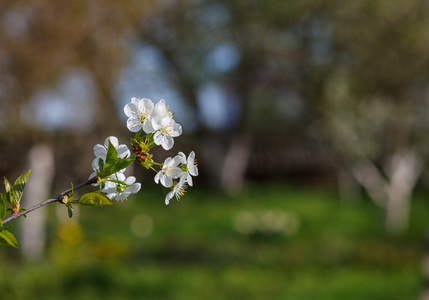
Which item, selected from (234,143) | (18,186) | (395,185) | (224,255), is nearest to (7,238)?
(18,186)

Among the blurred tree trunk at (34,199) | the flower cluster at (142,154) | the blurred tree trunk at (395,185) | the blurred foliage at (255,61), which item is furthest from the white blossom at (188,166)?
the blurred tree trunk at (395,185)

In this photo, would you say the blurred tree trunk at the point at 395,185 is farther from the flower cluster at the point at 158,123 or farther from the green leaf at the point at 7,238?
the green leaf at the point at 7,238

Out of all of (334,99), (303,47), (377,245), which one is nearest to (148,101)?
(377,245)

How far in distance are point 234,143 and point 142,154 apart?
12.9 m

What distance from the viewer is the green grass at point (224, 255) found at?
16.5ft

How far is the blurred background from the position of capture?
530 cm

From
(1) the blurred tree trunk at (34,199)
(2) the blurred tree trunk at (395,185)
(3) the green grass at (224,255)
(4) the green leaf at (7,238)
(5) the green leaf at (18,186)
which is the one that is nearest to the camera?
(4) the green leaf at (7,238)

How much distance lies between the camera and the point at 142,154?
88 cm

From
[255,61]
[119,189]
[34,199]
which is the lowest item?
[119,189]

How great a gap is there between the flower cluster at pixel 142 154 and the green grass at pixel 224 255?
4.06 metres

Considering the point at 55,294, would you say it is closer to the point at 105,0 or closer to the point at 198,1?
the point at 105,0

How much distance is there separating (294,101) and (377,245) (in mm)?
6682

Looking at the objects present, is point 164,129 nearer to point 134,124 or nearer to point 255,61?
point 134,124

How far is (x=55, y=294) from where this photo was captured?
4.76m
